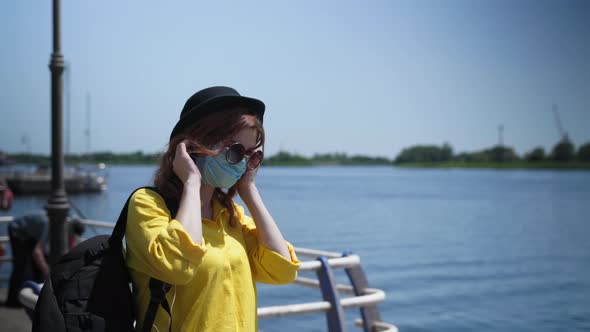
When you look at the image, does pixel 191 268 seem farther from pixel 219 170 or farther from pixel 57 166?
pixel 57 166

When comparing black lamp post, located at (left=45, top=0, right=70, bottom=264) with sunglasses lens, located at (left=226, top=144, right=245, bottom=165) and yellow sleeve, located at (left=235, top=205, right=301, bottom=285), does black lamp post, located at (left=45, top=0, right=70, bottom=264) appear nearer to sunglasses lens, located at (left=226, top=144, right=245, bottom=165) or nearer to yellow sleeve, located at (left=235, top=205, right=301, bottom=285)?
yellow sleeve, located at (left=235, top=205, right=301, bottom=285)

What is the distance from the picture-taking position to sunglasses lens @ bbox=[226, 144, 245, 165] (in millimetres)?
2371

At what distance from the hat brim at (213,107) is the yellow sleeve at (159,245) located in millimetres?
324

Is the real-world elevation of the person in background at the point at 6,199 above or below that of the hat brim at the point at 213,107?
below

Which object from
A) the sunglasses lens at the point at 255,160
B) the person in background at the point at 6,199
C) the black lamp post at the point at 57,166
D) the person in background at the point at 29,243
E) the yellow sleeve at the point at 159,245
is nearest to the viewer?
the yellow sleeve at the point at 159,245

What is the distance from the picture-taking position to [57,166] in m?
7.41

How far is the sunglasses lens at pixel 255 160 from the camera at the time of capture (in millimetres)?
2481

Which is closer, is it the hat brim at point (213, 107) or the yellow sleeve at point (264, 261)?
the hat brim at point (213, 107)

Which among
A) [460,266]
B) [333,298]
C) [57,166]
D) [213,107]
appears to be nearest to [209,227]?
[213,107]

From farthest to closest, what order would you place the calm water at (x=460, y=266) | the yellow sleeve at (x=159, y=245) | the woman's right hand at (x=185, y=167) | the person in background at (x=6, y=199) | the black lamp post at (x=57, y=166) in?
the calm water at (x=460, y=266)
the person in background at (x=6, y=199)
the black lamp post at (x=57, y=166)
the woman's right hand at (x=185, y=167)
the yellow sleeve at (x=159, y=245)

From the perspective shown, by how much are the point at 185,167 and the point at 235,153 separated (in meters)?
0.18

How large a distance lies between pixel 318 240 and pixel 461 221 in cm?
1510

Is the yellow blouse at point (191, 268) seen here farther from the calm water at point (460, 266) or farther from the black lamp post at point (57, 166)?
the calm water at point (460, 266)

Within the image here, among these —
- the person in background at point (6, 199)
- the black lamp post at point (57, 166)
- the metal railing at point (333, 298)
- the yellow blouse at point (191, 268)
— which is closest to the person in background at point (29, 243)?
the black lamp post at point (57, 166)
